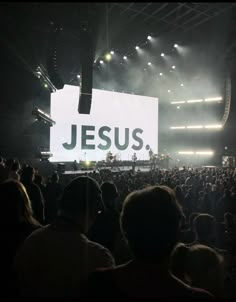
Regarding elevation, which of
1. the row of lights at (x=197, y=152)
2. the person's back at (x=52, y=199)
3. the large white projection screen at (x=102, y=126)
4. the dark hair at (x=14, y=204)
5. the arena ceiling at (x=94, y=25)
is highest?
the arena ceiling at (x=94, y=25)

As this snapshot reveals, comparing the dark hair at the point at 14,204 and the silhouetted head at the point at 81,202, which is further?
the dark hair at the point at 14,204

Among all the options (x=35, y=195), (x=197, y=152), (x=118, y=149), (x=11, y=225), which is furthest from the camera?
(x=197, y=152)

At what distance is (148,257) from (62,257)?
Result: 1.87ft

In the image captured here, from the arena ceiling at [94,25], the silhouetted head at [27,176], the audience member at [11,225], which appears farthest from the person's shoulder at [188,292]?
the arena ceiling at [94,25]

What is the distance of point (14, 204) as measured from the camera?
6.25 feet

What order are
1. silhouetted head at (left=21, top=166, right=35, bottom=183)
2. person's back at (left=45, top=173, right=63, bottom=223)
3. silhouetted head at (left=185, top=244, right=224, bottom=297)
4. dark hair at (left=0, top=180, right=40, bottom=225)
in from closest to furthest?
1. silhouetted head at (left=185, top=244, right=224, bottom=297)
2. dark hair at (left=0, top=180, right=40, bottom=225)
3. silhouetted head at (left=21, top=166, right=35, bottom=183)
4. person's back at (left=45, top=173, right=63, bottom=223)

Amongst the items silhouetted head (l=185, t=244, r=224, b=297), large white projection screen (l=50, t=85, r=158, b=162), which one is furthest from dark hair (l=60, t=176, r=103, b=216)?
large white projection screen (l=50, t=85, r=158, b=162)

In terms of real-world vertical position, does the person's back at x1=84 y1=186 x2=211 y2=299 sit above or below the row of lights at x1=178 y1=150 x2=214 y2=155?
below

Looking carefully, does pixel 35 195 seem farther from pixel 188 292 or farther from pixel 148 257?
pixel 188 292

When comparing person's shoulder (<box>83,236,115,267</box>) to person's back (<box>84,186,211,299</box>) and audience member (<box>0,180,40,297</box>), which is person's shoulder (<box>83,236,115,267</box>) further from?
audience member (<box>0,180,40,297</box>)

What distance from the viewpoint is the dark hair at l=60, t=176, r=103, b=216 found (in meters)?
1.64

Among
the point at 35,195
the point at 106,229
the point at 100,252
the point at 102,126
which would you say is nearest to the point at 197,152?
the point at 102,126

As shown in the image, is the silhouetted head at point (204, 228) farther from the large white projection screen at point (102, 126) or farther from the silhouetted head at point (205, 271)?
the large white projection screen at point (102, 126)

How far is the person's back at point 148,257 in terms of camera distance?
1013 millimetres
